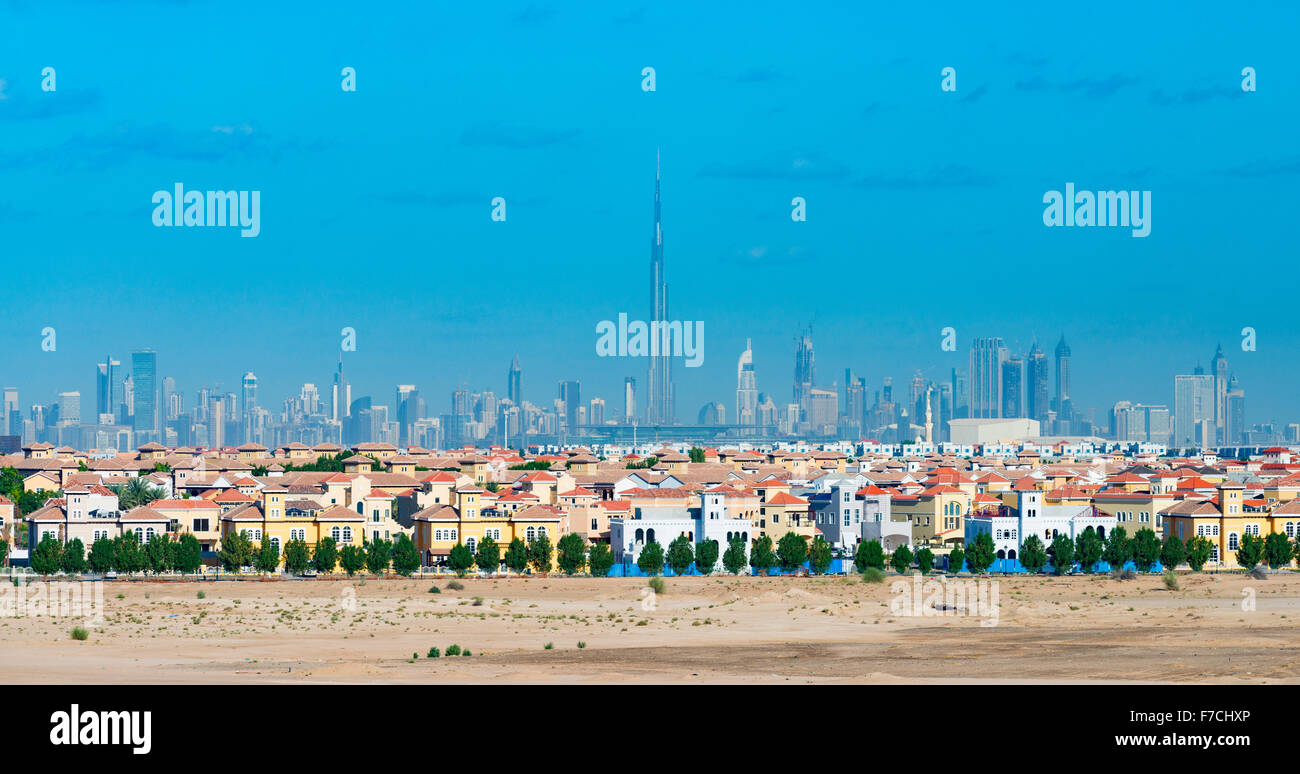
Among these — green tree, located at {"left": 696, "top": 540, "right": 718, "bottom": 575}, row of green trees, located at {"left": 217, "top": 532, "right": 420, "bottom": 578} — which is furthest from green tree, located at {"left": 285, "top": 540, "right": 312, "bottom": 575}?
green tree, located at {"left": 696, "top": 540, "right": 718, "bottom": 575}

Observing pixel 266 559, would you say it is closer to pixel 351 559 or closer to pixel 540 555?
pixel 351 559

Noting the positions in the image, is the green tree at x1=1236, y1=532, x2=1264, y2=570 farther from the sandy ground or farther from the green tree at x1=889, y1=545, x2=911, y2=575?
the green tree at x1=889, y1=545, x2=911, y2=575

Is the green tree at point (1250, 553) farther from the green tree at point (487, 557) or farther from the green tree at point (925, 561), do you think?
the green tree at point (487, 557)

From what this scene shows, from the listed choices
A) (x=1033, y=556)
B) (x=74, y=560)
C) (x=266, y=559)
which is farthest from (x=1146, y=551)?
(x=74, y=560)

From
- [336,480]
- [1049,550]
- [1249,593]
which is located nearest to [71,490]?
[336,480]

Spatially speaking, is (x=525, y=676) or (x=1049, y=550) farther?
(x=1049, y=550)
